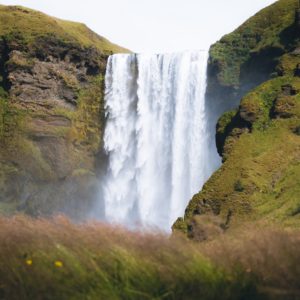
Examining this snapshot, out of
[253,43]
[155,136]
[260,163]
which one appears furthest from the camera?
[155,136]

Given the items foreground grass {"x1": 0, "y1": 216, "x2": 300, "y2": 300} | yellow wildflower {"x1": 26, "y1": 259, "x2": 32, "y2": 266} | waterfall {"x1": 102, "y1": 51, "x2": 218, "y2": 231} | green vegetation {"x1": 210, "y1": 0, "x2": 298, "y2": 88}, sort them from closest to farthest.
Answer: foreground grass {"x1": 0, "y1": 216, "x2": 300, "y2": 300}, yellow wildflower {"x1": 26, "y1": 259, "x2": 32, "y2": 266}, green vegetation {"x1": 210, "y1": 0, "x2": 298, "y2": 88}, waterfall {"x1": 102, "y1": 51, "x2": 218, "y2": 231}

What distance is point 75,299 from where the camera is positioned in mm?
7301

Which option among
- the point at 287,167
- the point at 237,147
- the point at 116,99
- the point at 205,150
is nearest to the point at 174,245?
the point at 287,167

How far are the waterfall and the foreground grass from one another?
143 ft

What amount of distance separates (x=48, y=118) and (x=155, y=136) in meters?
11.7

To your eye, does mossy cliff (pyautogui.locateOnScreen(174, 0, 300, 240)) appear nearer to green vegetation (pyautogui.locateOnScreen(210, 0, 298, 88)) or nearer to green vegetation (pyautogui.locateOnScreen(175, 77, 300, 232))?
green vegetation (pyautogui.locateOnScreen(175, 77, 300, 232))

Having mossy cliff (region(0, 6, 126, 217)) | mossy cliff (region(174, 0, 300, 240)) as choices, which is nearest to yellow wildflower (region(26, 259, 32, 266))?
mossy cliff (region(174, 0, 300, 240))

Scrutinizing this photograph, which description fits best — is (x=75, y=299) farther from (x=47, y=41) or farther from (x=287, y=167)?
(x=47, y=41)

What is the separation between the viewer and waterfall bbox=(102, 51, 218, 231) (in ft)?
178

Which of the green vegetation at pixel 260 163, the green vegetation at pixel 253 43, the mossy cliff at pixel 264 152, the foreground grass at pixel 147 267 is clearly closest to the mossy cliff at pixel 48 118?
the green vegetation at pixel 253 43

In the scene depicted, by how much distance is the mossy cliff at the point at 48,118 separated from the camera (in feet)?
189

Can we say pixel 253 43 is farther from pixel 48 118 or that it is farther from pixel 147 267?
pixel 147 267

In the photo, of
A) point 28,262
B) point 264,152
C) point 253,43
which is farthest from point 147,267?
point 253,43

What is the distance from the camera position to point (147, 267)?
7.39 m
